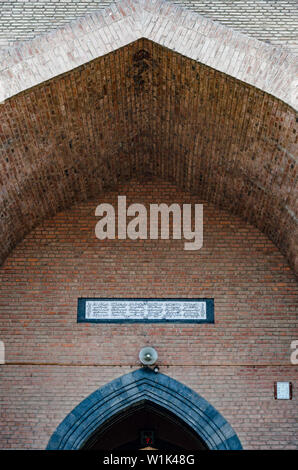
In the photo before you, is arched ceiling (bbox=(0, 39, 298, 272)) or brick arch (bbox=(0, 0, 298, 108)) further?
arched ceiling (bbox=(0, 39, 298, 272))

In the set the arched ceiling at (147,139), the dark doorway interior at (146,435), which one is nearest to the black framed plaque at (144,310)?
the arched ceiling at (147,139)

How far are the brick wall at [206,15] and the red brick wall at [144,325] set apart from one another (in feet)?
7.73

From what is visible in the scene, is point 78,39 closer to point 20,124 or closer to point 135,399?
point 20,124

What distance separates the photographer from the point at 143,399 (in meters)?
7.03

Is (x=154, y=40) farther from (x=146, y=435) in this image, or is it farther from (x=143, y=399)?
(x=146, y=435)

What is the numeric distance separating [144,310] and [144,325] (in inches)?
6.8

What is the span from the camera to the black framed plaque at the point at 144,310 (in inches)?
284

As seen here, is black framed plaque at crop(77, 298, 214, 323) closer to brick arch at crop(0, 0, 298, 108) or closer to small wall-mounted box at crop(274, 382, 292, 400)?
small wall-mounted box at crop(274, 382, 292, 400)

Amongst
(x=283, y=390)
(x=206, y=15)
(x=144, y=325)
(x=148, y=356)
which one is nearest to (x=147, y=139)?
(x=206, y=15)

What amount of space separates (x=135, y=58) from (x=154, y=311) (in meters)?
2.87

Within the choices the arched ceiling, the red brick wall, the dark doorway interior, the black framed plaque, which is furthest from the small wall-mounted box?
the dark doorway interior

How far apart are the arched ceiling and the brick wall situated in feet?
1.81

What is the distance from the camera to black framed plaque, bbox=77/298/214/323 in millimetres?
7219

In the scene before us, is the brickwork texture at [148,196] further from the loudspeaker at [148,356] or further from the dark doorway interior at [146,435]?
the dark doorway interior at [146,435]
